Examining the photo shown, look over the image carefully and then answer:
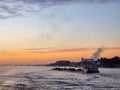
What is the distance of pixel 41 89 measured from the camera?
56188 millimetres

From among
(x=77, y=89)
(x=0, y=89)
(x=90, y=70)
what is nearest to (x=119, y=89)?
(x=77, y=89)

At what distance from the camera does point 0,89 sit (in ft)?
181

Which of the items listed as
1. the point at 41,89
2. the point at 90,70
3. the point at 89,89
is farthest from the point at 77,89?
the point at 90,70

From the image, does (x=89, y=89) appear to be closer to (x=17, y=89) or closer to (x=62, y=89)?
(x=62, y=89)

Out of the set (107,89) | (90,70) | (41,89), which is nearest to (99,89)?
(107,89)

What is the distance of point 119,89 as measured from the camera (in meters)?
54.6

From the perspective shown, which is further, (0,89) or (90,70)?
(90,70)

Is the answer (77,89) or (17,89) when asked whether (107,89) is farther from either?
(17,89)

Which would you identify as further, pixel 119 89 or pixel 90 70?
pixel 90 70

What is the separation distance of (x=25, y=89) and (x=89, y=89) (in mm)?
11468

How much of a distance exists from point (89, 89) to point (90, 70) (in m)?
71.3

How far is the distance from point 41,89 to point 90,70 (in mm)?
71181

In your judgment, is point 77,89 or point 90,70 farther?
point 90,70

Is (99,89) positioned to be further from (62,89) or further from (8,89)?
(8,89)
